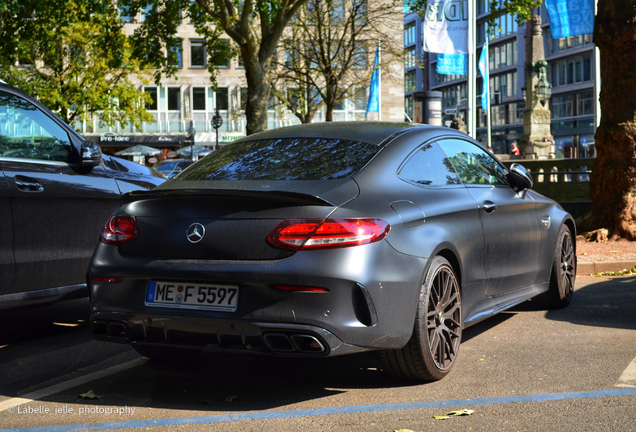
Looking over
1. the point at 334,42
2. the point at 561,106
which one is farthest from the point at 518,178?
the point at 561,106

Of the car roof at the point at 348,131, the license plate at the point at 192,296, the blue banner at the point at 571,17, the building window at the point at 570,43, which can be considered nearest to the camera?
the license plate at the point at 192,296

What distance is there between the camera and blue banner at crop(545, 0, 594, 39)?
68.2 feet

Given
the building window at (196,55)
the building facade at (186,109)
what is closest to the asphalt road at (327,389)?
the building facade at (186,109)

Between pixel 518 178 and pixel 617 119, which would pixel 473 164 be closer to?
pixel 518 178

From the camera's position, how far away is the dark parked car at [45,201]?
5.38m

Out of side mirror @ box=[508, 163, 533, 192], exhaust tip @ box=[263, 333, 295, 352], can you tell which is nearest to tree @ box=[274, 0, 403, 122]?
side mirror @ box=[508, 163, 533, 192]

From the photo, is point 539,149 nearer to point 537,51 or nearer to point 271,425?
point 537,51

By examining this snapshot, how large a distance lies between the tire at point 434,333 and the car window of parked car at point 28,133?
9.42 feet

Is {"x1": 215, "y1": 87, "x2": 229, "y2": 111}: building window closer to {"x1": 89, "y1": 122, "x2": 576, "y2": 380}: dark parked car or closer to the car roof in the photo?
the car roof

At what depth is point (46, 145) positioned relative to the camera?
5859 millimetres

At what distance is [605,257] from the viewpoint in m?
10.3

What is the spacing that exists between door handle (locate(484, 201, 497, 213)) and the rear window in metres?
1.10

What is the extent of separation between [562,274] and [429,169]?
8.31ft

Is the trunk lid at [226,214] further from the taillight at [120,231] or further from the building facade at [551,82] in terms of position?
the building facade at [551,82]
